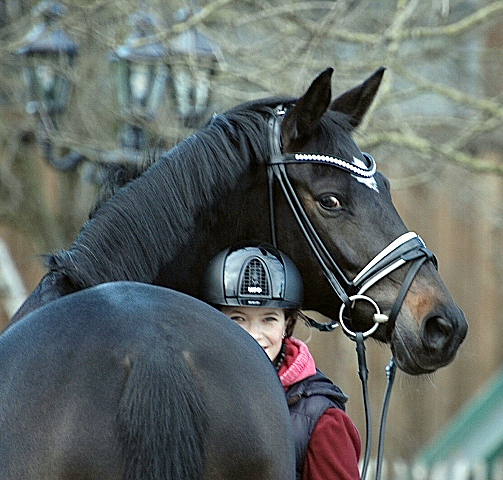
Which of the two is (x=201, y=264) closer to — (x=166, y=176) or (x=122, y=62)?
(x=166, y=176)

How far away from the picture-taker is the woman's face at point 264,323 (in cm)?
270

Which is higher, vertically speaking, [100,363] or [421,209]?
[100,363]

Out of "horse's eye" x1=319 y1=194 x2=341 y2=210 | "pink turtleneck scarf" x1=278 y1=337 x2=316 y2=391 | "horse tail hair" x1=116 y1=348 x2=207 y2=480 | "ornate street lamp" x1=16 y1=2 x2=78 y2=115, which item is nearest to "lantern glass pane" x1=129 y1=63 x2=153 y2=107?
"ornate street lamp" x1=16 y1=2 x2=78 y2=115

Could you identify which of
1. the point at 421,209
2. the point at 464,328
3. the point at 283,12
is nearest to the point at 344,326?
the point at 464,328

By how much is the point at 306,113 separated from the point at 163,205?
0.52 meters

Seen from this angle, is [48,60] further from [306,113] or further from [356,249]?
[356,249]

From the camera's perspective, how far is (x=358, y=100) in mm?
3064

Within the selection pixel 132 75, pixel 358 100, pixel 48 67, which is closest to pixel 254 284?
pixel 358 100

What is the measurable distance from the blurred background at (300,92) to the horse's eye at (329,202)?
2.00ft

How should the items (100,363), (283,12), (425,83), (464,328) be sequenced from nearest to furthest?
(100,363)
(464,328)
(283,12)
(425,83)

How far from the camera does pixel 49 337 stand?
191cm

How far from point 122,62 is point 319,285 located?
337cm

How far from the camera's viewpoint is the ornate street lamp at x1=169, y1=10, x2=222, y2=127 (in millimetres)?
5523

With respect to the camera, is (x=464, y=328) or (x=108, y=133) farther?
(x=108, y=133)
